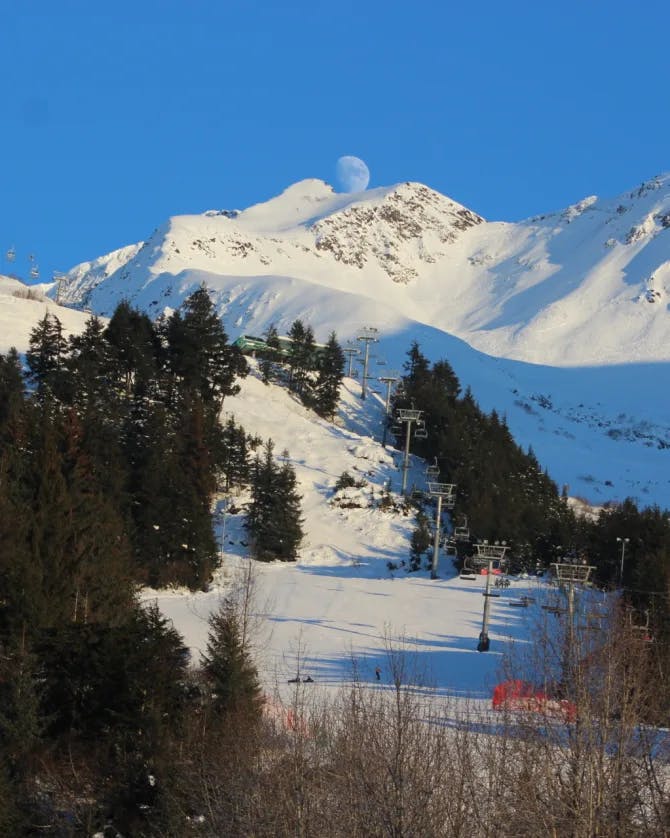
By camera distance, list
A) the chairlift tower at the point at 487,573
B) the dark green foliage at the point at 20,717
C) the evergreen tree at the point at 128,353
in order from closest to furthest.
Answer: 1. the dark green foliage at the point at 20,717
2. the chairlift tower at the point at 487,573
3. the evergreen tree at the point at 128,353

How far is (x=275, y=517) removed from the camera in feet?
200

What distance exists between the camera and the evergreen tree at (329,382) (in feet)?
276

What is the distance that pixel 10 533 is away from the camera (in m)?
34.9

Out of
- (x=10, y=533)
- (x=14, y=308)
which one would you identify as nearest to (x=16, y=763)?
(x=10, y=533)

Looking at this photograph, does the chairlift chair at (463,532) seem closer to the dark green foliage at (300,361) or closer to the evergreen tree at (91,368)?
the evergreen tree at (91,368)

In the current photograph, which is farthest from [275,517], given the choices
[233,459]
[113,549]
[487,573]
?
[113,549]

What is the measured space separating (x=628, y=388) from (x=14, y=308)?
9829cm

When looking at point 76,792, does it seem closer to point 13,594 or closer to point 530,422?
point 13,594

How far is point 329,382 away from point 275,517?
25362 mm

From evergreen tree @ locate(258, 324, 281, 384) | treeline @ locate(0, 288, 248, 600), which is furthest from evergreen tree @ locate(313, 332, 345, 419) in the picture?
treeline @ locate(0, 288, 248, 600)

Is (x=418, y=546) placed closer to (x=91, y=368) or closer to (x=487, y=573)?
(x=487, y=573)

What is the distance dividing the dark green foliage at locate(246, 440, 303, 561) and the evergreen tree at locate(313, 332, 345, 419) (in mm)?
22052

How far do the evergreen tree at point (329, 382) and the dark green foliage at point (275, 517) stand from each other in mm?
22052

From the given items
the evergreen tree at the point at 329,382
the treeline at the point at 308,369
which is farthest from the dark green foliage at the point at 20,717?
the treeline at the point at 308,369
